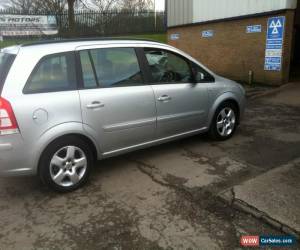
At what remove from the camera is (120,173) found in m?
4.70

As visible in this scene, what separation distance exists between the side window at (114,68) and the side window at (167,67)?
0.28 m

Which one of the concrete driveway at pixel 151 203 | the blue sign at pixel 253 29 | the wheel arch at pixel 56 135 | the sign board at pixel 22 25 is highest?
the sign board at pixel 22 25

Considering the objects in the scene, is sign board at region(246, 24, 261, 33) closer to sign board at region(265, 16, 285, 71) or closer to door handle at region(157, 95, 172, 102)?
sign board at region(265, 16, 285, 71)

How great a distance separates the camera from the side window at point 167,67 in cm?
484

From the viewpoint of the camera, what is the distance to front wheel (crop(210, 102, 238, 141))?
5.70m

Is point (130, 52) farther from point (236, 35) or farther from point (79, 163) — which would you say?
point (236, 35)

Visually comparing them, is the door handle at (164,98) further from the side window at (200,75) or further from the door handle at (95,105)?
the door handle at (95,105)

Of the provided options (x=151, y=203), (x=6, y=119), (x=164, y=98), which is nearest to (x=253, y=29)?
(x=164, y=98)

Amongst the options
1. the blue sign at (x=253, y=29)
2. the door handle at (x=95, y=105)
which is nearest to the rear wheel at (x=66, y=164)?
the door handle at (x=95, y=105)

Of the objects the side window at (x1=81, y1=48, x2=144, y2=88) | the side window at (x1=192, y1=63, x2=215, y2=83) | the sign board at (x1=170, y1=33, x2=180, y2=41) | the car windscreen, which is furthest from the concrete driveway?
the sign board at (x1=170, y1=33, x2=180, y2=41)

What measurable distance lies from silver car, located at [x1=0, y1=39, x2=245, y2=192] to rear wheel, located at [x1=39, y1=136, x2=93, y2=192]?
1 centimetres

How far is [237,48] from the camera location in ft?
38.1

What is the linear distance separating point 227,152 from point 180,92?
48.3 inches

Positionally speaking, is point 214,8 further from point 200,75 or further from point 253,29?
point 200,75
